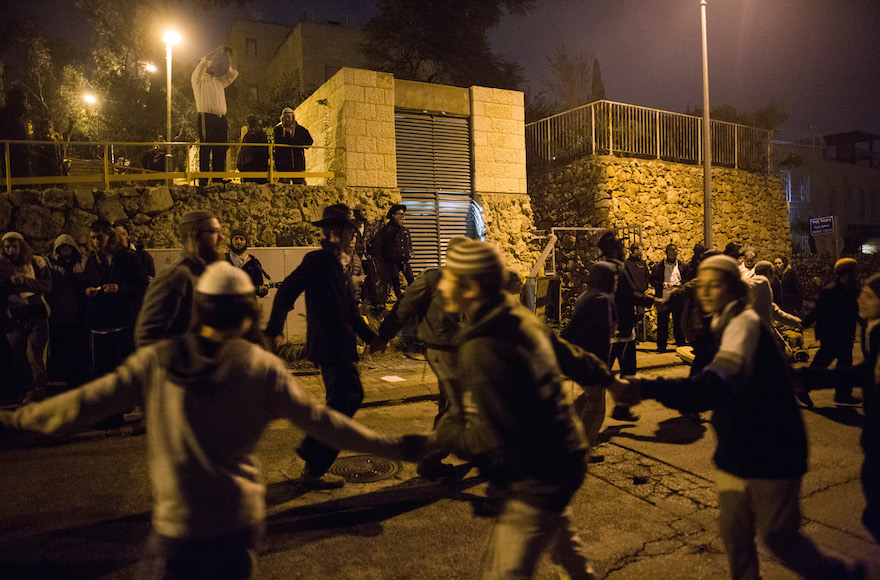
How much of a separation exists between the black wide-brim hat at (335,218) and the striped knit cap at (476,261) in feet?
8.37

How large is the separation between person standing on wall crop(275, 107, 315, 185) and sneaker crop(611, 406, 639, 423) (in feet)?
28.3

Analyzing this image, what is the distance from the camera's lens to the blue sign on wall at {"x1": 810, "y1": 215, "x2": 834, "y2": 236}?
1459cm

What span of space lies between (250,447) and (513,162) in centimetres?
1326

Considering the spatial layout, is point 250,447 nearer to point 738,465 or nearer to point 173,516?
point 173,516

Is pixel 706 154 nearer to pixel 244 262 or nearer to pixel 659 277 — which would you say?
pixel 659 277

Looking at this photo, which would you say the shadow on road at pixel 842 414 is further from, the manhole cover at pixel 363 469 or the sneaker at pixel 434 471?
the manhole cover at pixel 363 469

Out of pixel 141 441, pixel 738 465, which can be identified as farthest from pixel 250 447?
pixel 141 441

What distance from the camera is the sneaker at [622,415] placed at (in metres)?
6.59

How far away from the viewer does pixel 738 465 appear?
2.50 meters

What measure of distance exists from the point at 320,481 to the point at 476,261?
300cm

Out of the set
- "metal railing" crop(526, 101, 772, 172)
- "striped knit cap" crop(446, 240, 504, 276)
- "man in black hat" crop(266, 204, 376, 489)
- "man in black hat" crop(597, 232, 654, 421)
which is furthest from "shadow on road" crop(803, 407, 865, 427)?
"metal railing" crop(526, 101, 772, 172)

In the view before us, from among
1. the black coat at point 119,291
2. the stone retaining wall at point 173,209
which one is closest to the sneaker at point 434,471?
the black coat at point 119,291

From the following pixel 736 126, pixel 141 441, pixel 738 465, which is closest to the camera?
pixel 738 465

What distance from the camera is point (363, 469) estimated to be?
5.05 m
